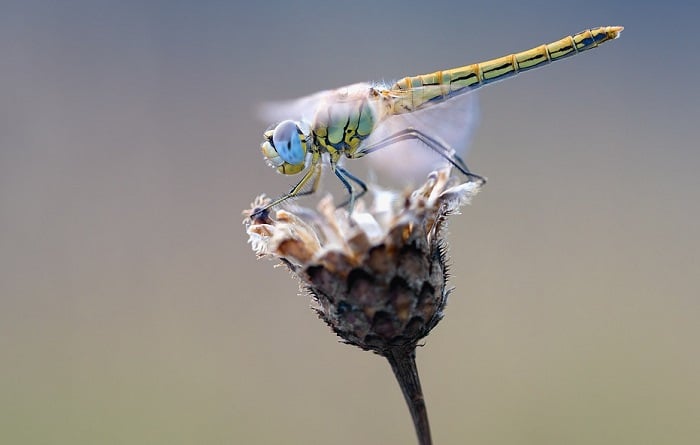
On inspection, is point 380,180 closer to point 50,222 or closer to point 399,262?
point 399,262

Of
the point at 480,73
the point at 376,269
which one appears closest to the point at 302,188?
the point at 376,269

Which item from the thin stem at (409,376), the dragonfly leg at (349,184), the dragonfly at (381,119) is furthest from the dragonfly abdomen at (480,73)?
the thin stem at (409,376)

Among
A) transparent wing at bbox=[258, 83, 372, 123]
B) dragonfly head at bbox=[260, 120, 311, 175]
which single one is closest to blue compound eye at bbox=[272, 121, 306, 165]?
dragonfly head at bbox=[260, 120, 311, 175]

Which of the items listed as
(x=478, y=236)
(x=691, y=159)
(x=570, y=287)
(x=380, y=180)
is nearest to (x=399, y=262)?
(x=380, y=180)

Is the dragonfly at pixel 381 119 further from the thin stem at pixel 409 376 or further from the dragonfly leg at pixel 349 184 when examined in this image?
the thin stem at pixel 409 376

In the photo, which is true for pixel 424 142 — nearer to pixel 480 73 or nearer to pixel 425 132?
pixel 425 132
